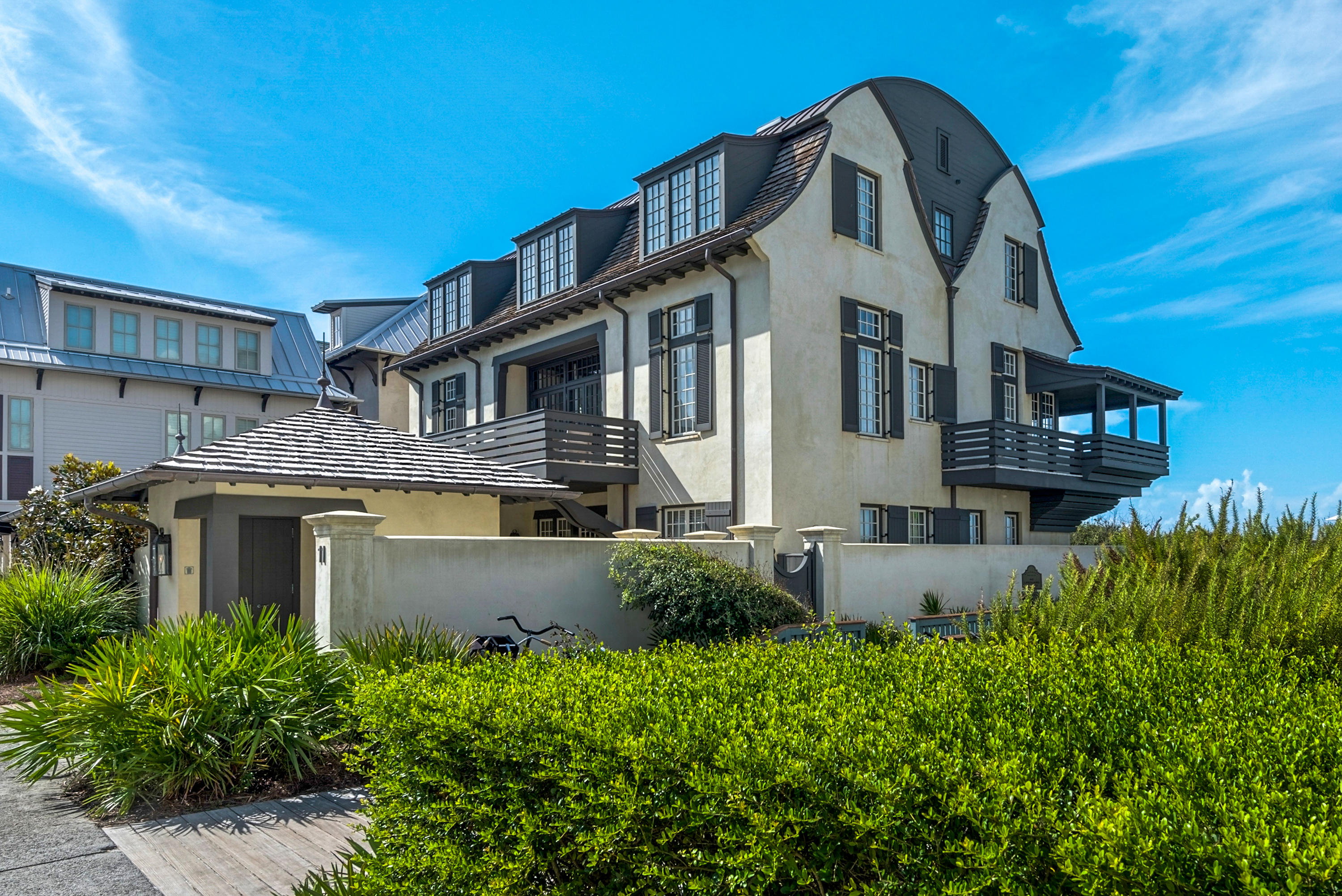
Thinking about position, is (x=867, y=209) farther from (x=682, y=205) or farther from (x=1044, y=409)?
(x=1044, y=409)

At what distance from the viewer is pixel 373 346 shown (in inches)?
1179

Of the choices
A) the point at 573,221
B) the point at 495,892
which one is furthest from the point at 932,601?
the point at 495,892

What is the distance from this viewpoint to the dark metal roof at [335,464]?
40.3 feet

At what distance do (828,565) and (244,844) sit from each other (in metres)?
10.4

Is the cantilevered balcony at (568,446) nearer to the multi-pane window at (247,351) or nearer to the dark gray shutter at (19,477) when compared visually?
the multi-pane window at (247,351)

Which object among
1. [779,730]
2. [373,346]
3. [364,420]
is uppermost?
[373,346]

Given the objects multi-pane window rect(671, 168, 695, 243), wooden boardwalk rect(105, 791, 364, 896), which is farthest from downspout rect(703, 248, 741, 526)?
wooden boardwalk rect(105, 791, 364, 896)

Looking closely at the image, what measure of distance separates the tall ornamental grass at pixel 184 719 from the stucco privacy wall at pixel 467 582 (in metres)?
1.59

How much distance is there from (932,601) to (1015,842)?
14.9 metres

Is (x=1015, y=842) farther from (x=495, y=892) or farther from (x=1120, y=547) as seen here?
(x=1120, y=547)

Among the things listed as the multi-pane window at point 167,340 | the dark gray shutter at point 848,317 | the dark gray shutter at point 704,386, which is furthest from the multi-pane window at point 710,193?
the multi-pane window at point 167,340

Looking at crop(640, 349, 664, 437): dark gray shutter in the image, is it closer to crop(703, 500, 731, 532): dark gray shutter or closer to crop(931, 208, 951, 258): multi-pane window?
crop(703, 500, 731, 532): dark gray shutter

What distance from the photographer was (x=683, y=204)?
19812mm

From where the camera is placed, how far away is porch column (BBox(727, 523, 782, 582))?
560 inches
